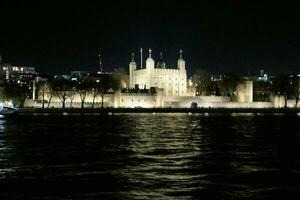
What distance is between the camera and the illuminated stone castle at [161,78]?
142m

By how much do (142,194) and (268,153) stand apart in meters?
12.8

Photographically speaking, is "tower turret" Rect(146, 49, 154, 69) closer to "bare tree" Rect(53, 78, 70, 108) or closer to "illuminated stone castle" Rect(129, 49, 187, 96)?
"illuminated stone castle" Rect(129, 49, 187, 96)

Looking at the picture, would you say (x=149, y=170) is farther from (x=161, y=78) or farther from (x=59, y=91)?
(x=161, y=78)

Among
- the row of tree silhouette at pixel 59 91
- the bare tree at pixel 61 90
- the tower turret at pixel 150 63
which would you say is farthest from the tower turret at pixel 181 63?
the bare tree at pixel 61 90

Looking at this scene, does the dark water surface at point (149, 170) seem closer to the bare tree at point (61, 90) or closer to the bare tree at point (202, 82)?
the bare tree at point (61, 90)

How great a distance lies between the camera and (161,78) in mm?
142500

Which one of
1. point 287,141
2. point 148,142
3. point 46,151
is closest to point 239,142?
point 287,141

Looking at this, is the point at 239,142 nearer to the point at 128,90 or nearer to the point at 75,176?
the point at 75,176

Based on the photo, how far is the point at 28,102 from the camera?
118 metres

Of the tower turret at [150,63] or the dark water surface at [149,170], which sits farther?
the tower turret at [150,63]

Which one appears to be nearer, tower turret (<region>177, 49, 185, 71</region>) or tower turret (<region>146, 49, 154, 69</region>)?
tower turret (<region>146, 49, 154, 69</region>)

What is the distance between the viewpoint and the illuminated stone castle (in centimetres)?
14150

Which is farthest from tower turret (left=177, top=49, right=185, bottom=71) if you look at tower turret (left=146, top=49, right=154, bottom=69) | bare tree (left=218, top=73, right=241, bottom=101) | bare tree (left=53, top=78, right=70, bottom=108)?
bare tree (left=53, top=78, right=70, bottom=108)


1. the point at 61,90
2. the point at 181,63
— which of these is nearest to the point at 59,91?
the point at 61,90
